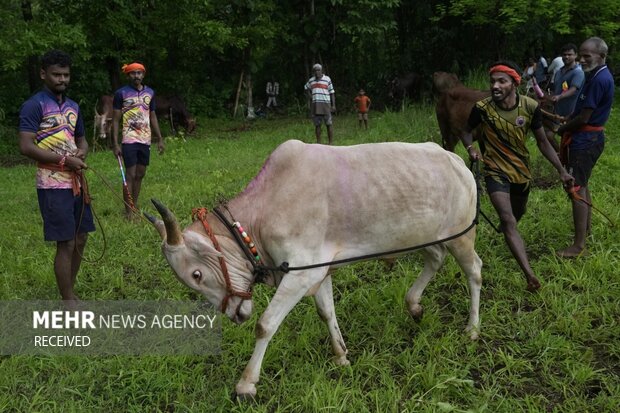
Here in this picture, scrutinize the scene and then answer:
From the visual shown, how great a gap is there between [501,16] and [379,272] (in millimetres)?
14168

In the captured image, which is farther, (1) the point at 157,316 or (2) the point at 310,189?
(1) the point at 157,316

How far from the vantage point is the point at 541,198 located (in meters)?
6.16

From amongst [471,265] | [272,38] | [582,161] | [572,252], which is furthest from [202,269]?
[272,38]

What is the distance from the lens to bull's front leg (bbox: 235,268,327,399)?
2.99 meters

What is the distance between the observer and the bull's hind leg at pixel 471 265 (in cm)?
369

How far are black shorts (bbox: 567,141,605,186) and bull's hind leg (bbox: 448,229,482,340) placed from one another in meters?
1.69

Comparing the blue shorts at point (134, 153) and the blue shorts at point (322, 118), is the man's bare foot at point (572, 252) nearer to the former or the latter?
the blue shorts at point (134, 153)

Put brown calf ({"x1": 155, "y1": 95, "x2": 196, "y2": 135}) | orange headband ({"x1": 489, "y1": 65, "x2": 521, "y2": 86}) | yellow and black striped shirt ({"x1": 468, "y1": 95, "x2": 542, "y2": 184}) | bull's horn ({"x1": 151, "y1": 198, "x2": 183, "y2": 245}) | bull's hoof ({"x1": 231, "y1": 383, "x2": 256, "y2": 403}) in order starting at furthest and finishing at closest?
brown calf ({"x1": 155, "y1": 95, "x2": 196, "y2": 135}) → yellow and black striped shirt ({"x1": 468, "y1": 95, "x2": 542, "y2": 184}) → orange headband ({"x1": 489, "y1": 65, "x2": 521, "y2": 86}) → bull's hoof ({"x1": 231, "y1": 383, "x2": 256, "y2": 403}) → bull's horn ({"x1": 151, "y1": 198, "x2": 183, "y2": 245})

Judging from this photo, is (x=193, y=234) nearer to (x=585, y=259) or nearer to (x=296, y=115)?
(x=585, y=259)

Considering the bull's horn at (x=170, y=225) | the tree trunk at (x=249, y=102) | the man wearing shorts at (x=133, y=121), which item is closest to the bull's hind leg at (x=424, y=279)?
the bull's horn at (x=170, y=225)

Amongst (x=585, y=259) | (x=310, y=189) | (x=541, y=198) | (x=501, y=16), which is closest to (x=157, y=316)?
(x=310, y=189)

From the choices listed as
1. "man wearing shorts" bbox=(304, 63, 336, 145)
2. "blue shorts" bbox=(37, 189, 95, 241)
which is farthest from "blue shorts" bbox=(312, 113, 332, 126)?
"blue shorts" bbox=(37, 189, 95, 241)

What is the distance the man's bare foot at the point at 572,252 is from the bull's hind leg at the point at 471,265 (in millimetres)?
1330

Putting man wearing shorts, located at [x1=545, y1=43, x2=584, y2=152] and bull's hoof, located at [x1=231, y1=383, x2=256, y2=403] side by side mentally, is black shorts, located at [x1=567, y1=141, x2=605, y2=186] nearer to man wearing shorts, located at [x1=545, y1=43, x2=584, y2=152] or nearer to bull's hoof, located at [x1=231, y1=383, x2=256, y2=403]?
man wearing shorts, located at [x1=545, y1=43, x2=584, y2=152]
